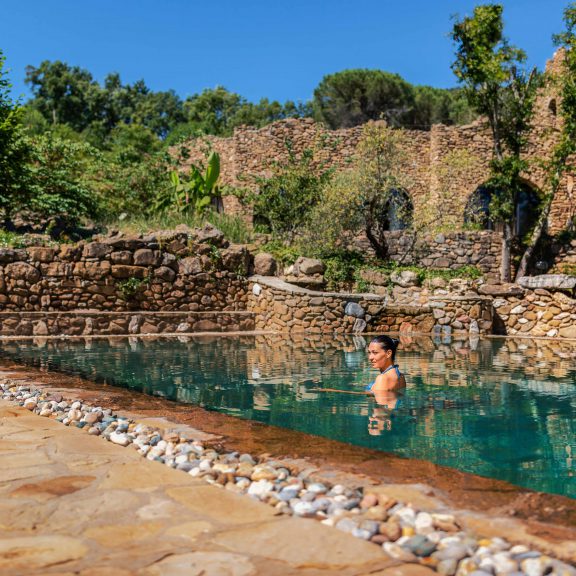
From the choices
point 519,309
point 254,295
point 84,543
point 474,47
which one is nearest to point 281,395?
point 84,543

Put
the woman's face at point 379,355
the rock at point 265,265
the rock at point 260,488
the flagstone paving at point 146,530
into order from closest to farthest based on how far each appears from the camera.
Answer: the flagstone paving at point 146,530
the rock at point 260,488
the woman's face at point 379,355
the rock at point 265,265

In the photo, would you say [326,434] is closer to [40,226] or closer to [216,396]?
[216,396]

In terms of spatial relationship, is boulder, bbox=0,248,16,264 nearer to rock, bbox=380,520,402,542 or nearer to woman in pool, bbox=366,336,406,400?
woman in pool, bbox=366,336,406,400

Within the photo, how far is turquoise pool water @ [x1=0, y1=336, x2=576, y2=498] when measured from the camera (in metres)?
4.68

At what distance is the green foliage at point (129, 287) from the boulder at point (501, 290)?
28.4ft

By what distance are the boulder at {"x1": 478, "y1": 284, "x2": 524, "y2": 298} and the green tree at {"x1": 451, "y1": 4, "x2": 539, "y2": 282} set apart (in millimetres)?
4959

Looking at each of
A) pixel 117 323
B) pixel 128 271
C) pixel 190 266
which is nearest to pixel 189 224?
pixel 190 266

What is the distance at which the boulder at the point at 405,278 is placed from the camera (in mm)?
17297

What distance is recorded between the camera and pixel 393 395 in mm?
6566

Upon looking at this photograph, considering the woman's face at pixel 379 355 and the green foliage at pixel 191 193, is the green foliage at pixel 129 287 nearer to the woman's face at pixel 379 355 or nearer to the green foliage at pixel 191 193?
the green foliage at pixel 191 193

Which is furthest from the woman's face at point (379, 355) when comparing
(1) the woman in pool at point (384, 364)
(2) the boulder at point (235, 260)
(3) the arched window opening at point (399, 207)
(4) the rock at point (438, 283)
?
(3) the arched window opening at point (399, 207)

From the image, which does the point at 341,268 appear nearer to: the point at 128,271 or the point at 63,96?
the point at 128,271

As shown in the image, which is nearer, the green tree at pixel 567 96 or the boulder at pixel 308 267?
the boulder at pixel 308 267

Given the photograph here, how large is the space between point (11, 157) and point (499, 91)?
49.4 ft
